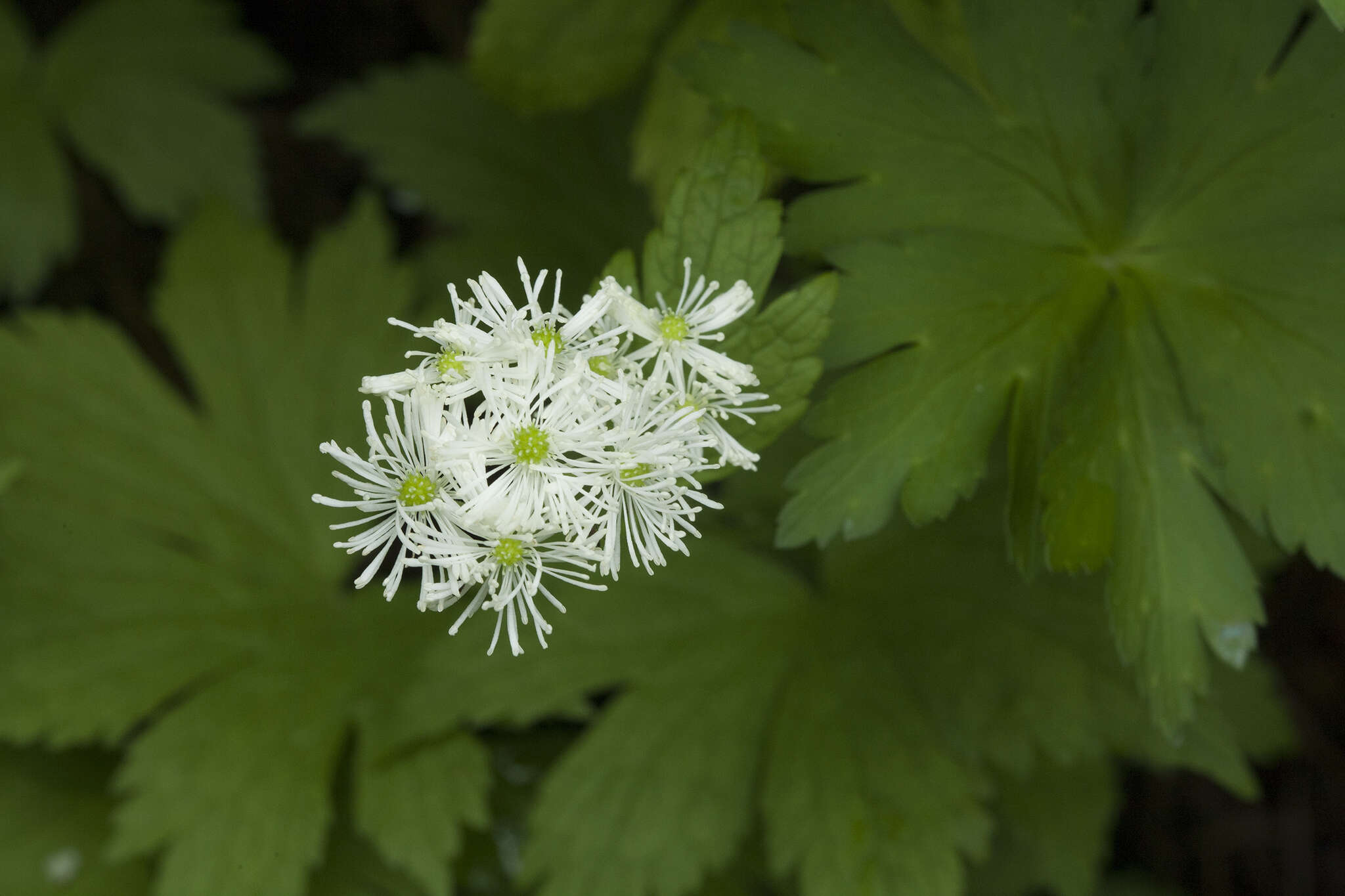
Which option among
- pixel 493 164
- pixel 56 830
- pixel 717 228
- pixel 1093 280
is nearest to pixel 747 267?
pixel 717 228

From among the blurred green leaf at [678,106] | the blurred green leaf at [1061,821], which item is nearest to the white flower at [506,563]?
the blurred green leaf at [678,106]

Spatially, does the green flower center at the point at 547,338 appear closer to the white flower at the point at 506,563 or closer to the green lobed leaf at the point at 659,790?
the white flower at the point at 506,563

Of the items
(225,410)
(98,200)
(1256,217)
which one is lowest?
(1256,217)

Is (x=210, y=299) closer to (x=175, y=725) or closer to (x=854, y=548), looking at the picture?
(x=175, y=725)

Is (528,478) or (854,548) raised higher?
(854,548)

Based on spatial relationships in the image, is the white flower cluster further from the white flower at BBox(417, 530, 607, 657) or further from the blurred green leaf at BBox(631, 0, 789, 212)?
the blurred green leaf at BBox(631, 0, 789, 212)

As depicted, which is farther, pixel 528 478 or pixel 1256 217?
pixel 1256 217

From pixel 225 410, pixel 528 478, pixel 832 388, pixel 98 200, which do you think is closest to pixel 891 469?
pixel 832 388
